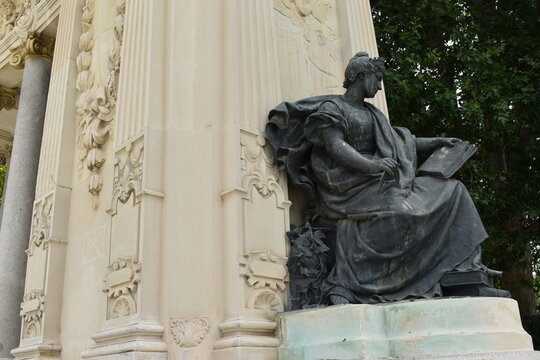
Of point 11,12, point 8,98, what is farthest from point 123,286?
point 8,98

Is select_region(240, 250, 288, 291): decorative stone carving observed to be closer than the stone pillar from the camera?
Yes

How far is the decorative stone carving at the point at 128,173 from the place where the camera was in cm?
661

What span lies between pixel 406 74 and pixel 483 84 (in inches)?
65.6

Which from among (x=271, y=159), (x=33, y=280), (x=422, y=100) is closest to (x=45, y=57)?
(x=33, y=280)

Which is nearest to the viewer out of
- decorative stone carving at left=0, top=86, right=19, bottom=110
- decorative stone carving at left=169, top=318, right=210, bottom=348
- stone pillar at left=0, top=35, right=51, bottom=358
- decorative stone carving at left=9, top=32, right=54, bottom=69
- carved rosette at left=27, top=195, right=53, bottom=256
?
decorative stone carving at left=169, top=318, right=210, bottom=348

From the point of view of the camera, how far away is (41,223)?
8719mm

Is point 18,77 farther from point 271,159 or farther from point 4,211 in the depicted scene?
point 271,159

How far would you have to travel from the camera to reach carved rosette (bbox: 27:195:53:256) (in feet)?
28.0

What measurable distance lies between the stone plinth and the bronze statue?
44 cm

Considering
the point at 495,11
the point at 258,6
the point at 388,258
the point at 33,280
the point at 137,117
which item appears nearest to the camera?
the point at 388,258

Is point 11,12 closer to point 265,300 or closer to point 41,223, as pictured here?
point 41,223

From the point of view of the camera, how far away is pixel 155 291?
6.06 meters

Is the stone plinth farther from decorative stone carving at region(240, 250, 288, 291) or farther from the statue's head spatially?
the statue's head

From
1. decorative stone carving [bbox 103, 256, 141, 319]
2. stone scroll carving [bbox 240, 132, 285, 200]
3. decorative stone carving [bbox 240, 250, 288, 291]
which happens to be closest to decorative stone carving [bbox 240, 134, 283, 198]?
stone scroll carving [bbox 240, 132, 285, 200]
